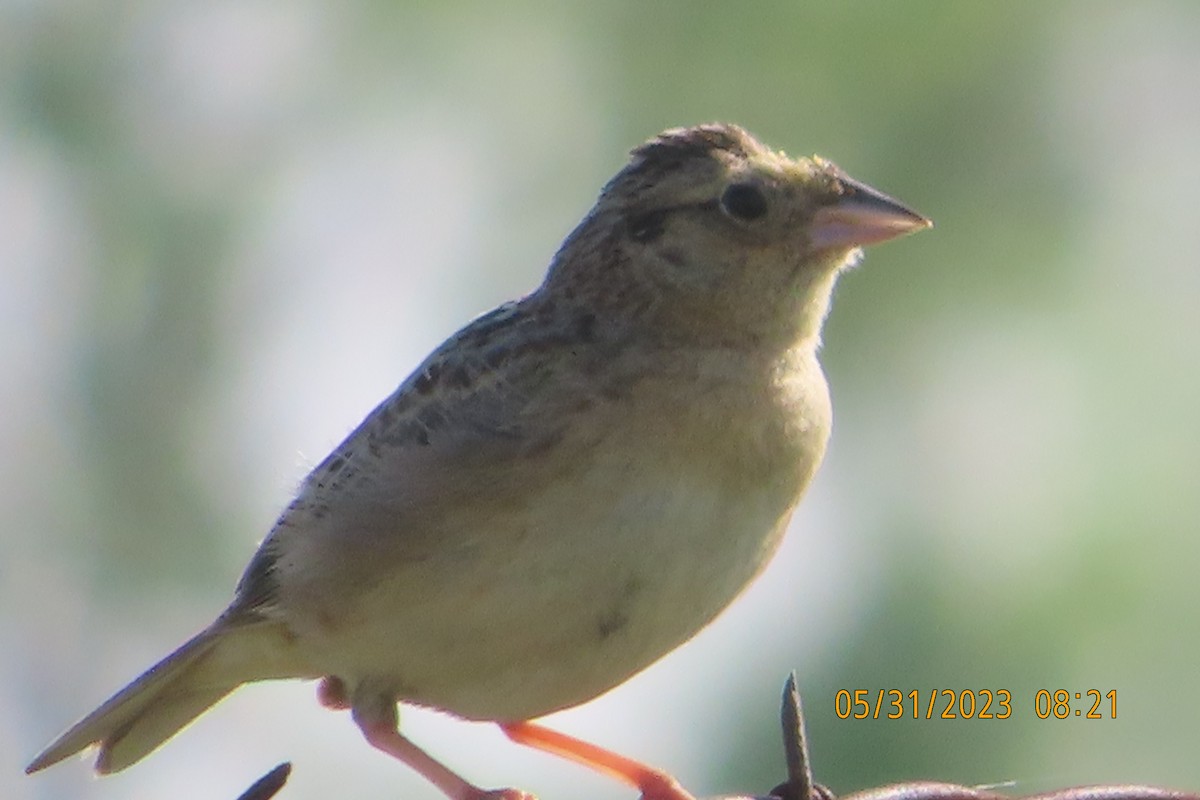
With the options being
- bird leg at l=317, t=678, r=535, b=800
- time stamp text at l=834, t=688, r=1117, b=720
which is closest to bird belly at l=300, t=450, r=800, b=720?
bird leg at l=317, t=678, r=535, b=800

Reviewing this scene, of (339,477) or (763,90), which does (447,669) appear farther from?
(763,90)

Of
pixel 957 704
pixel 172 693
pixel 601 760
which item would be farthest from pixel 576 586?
pixel 957 704

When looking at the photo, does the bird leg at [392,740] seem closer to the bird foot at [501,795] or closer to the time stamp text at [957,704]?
the bird foot at [501,795]

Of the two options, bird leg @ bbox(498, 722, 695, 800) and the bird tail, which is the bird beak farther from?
the bird tail

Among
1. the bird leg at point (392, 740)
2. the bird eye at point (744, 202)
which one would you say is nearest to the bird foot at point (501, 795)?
the bird leg at point (392, 740)

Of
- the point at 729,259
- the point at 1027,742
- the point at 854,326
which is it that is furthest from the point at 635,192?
the point at 854,326

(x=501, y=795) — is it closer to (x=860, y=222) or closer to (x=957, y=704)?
(x=860, y=222)

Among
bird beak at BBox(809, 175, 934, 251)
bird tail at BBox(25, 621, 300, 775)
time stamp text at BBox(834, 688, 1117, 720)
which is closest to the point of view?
bird beak at BBox(809, 175, 934, 251)
